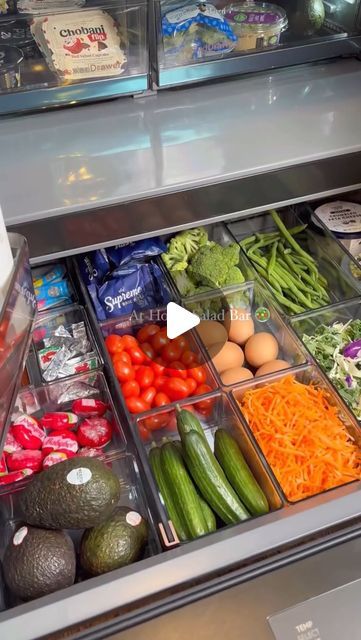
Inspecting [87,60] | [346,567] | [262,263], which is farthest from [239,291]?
[346,567]

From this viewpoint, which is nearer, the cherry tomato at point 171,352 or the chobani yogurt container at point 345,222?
the cherry tomato at point 171,352

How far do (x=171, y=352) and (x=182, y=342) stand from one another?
4 cm

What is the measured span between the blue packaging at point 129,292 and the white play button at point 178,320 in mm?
49

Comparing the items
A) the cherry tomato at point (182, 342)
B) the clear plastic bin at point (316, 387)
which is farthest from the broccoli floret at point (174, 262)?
the clear plastic bin at point (316, 387)

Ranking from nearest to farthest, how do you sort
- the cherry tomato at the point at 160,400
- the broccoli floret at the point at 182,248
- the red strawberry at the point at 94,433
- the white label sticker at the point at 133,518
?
1. the white label sticker at the point at 133,518
2. the red strawberry at the point at 94,433
3. the cherry tomato at the point at 160,400
4. the broccoli floret at the point at 182,248

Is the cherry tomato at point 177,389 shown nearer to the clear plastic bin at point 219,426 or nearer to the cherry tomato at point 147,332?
the clear plastic bin at point 219,426

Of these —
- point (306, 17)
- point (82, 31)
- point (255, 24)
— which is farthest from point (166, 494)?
point (306, 17)

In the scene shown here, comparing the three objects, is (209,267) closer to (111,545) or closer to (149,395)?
(149,395)

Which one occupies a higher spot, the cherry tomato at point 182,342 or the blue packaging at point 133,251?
the blue packaging at point 133,251

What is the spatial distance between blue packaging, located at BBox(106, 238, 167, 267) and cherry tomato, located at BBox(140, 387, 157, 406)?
38 cm

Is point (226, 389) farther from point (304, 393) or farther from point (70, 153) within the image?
point (70, 153)

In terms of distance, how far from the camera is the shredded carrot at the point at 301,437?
118 centimetres

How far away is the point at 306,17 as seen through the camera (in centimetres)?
154

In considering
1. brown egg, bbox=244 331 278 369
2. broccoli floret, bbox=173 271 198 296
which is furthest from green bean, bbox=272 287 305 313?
broccoli floret, bbox=173 271 198 296
